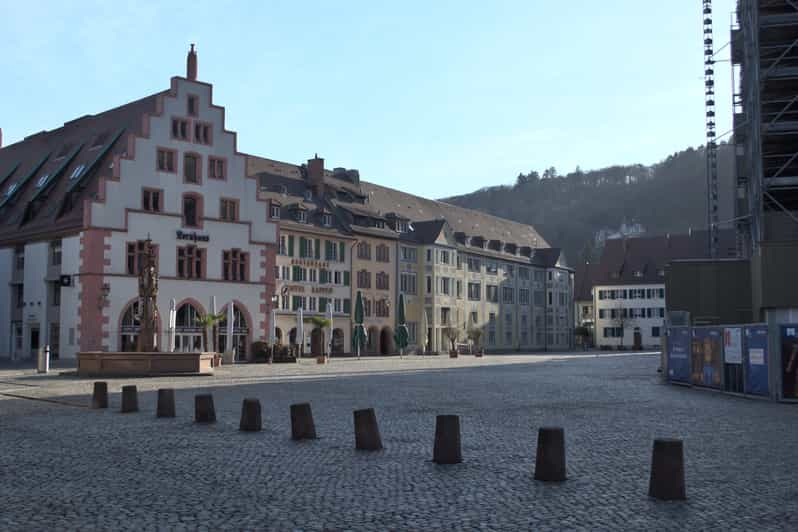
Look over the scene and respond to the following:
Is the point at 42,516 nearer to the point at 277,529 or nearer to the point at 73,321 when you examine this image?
the point at 277,529

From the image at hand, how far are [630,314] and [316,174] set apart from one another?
49.1 metres

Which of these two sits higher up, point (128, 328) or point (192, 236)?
point (192, 236)

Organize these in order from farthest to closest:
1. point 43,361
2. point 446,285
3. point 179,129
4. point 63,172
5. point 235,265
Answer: point 446,285
point 63,172
point 235,265
point 179,129
point 43,361

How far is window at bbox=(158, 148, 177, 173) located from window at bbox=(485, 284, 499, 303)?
1672 inches

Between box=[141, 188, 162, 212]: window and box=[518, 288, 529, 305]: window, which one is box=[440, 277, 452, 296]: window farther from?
box=[141, 188, 162, 212]: window

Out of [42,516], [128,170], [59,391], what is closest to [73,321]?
[128,170]

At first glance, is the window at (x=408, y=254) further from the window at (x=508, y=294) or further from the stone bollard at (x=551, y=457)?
the stone bollard at (x=551, y=457)

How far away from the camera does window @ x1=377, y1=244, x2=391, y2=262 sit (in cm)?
7166

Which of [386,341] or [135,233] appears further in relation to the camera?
[386,341]

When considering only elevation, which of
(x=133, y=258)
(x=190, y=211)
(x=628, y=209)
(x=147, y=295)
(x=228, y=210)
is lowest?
(x=147, y=295)

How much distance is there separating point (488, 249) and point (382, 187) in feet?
47.3

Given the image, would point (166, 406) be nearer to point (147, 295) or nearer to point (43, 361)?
point (147, 295)

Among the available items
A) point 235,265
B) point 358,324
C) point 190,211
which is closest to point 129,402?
point 190,211

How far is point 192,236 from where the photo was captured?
5050 cm
